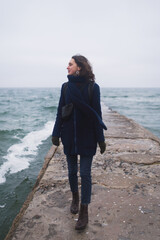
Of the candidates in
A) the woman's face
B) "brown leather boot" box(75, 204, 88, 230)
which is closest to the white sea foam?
"brown leather boot" box(75, 204, 88, 230)

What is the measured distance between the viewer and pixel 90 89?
1943mm

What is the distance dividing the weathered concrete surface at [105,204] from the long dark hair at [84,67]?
140cm

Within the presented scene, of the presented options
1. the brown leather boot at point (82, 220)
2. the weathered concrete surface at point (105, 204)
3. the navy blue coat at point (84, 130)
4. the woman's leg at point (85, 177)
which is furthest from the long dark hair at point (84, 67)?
the weathered concrete surface at point (105, 204)

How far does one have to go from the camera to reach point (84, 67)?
1949 mm

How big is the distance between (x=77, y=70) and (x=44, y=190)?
1582mm

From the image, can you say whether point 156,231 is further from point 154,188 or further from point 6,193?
point 6,193

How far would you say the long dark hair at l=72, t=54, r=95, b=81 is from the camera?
1.95m

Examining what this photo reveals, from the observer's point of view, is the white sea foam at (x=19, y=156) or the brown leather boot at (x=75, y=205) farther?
the white sea foam at (x=19, y=156)

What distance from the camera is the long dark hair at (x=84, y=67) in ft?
6.40

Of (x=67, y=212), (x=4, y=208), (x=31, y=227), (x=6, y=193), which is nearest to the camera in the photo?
(x=31, y=227)

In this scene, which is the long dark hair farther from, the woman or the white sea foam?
the white sea foam

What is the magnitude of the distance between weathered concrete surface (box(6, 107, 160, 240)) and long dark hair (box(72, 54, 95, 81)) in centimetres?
140

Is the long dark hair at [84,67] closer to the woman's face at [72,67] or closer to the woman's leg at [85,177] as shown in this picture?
the woman's face at [72,67]

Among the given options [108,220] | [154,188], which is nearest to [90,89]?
[108,220]
